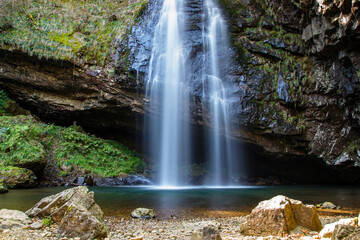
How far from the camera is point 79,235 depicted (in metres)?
3.64

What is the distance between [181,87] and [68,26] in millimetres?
9299

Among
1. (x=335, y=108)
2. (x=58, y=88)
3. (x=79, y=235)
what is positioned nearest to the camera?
(x=79, y=235)

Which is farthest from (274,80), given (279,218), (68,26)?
(68,26)

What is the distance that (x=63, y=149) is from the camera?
14203 millimetres

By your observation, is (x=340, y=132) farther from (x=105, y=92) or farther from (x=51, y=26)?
(x=51, y=26)

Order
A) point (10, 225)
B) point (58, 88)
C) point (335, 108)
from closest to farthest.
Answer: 1. point (10, 225)
2. point (335, 108)
3. point (58, 88)

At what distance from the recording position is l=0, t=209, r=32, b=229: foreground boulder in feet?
12.9

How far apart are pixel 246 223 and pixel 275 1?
13916mm

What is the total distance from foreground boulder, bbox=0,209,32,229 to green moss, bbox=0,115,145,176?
7743 millimetres

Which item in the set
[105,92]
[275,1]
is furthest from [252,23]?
[105,92]

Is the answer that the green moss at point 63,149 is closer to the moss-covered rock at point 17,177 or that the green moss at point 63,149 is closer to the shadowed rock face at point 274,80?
the moss-covered rock at point 17,177

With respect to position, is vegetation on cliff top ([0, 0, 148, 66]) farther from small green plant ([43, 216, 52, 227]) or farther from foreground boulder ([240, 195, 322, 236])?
foreground boulder ([240, 195, 322, 236])

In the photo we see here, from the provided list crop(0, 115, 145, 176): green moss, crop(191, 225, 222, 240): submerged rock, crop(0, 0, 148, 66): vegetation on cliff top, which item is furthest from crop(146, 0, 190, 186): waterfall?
crop(191, 225, 222, 240): submerged rock

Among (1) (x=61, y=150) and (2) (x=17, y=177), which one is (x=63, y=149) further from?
(2) (x=17, y=177)
